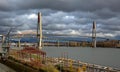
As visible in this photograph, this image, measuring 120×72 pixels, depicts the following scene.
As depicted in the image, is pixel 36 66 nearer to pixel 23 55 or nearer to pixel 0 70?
pixel 0 70

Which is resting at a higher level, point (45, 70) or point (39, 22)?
point (39, 22)

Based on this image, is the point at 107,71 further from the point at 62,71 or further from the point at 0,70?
the point at 0,70

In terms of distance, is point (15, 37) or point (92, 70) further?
point (15, 37)

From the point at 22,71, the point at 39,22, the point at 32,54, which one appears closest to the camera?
the point at 22,71

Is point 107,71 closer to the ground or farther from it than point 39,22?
closer to the ground

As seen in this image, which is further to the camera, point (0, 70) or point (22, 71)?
point (0, 70)

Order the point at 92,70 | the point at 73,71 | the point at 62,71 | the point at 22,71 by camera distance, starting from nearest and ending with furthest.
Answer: the point at 73,71, the point at 62,71, the point at 92,70, the point at 22,71

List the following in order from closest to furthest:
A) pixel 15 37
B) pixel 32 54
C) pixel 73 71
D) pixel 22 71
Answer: pixel 73 71
pixel 22 71
pixel 32 54
pixel 15 37

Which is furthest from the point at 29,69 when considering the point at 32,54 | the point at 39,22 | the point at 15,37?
the point at 15,37

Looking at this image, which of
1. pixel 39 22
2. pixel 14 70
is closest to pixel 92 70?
pixel 14 70
